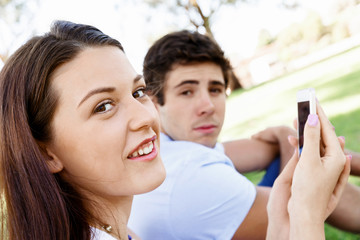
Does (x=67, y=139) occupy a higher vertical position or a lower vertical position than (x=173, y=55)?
higher

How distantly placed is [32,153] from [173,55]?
1.83m

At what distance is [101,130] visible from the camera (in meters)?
1.47

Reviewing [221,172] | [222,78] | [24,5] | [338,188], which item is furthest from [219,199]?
[24,5]

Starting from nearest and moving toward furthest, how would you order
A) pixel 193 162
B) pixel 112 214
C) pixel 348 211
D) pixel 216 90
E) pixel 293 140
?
→ pixel 112 214
pixel 293 140
pixel 193 162
pixel 348 211
pixel 216 90

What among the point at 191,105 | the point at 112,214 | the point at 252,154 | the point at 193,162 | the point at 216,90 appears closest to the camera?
the point at 112,214

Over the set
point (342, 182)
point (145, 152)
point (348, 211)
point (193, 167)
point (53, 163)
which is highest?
Answer: point (53, 163)

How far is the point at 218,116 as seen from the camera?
10.0ft

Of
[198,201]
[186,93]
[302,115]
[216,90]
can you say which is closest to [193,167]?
[198,201]

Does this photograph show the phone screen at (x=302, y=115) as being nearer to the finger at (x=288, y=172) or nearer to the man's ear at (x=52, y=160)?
the finger at (x=288, y=172)

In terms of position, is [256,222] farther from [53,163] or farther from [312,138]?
[53,163]

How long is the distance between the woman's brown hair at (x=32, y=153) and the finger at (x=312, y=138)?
0.98m

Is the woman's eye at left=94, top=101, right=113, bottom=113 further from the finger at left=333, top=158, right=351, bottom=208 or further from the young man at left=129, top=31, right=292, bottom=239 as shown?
the finger at left=333, top=158, right=351, bottom=208

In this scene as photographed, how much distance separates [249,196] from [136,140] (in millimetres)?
894

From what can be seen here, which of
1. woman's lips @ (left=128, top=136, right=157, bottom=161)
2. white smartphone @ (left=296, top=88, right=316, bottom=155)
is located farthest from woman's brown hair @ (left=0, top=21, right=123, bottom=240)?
white smartphone @ (left=296, top=88, right=316, bottom=155)
